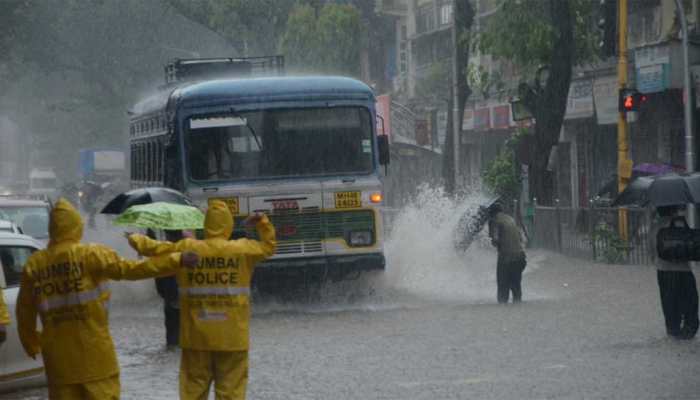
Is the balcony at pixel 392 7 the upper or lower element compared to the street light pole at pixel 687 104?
upper

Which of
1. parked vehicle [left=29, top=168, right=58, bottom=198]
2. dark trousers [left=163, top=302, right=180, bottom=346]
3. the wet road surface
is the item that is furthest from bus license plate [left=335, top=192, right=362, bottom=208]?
parked vehicle [left=29, top=168, right=58, bottom=198]

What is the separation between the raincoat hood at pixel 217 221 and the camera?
888 cm

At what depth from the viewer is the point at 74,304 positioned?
803 centimetres

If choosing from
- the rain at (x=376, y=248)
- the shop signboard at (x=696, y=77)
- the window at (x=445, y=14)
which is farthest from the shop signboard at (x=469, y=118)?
the shop signboard at (x=696, y=77)

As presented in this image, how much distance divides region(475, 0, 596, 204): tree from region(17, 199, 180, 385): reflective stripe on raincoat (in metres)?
23.8

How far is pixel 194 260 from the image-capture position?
8133 mm

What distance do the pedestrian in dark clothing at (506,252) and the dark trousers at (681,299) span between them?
457cm

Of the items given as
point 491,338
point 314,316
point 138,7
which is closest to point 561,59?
point 314,316

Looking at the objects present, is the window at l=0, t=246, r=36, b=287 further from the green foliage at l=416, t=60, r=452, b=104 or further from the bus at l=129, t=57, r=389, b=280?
the green foliage at l=416, t=60, r=452, b=104

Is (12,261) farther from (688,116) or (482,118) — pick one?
(482,118)

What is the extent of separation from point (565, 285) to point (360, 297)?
401 centimetres

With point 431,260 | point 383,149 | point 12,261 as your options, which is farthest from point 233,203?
point 12,261

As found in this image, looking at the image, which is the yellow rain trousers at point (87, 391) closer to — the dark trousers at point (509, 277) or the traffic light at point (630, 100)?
the dark trousers at point (509, 277)

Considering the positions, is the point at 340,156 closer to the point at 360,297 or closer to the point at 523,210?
the point at 360,297
